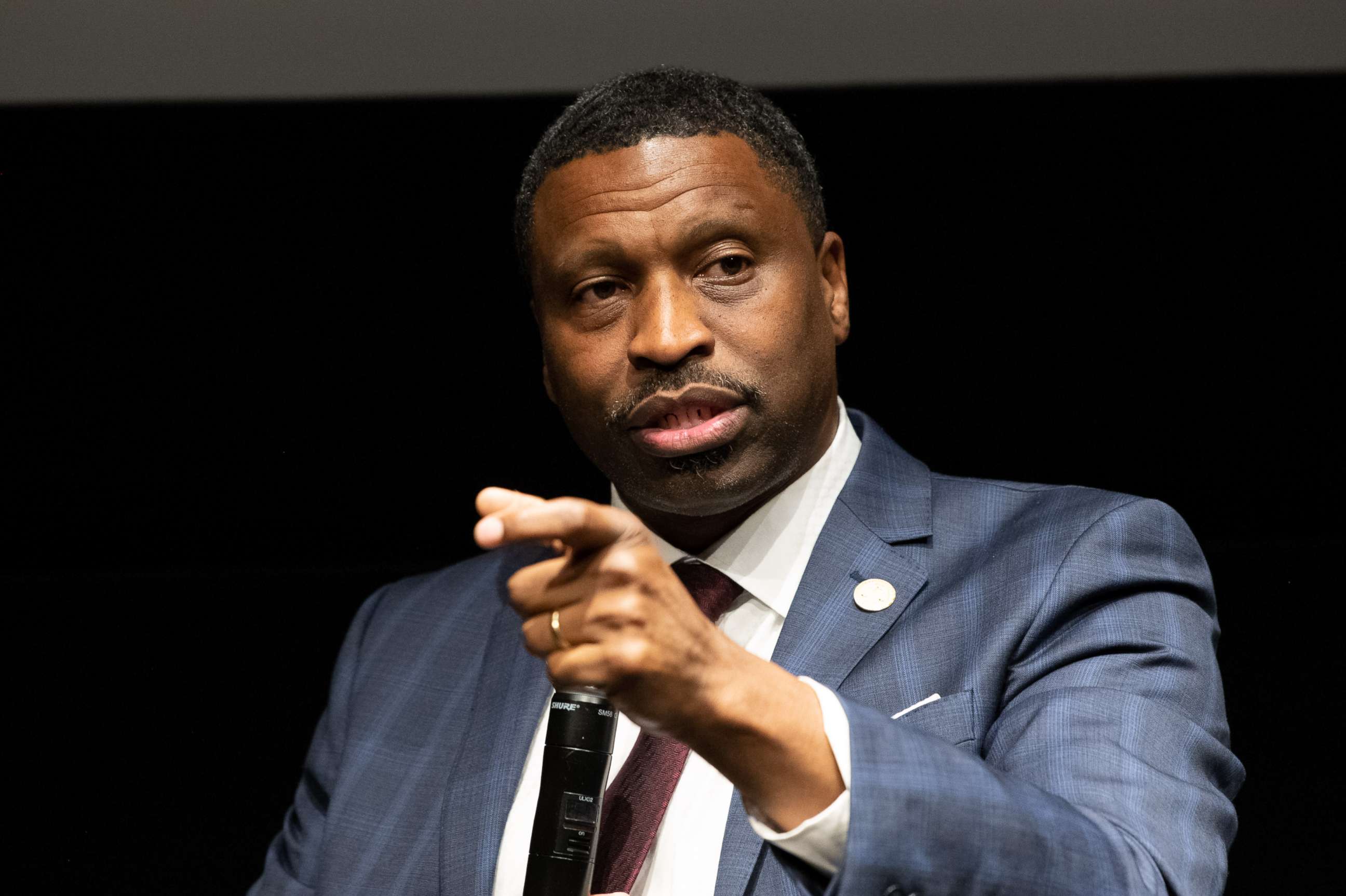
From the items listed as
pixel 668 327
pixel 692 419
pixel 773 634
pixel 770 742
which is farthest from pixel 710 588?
pixel 770 742

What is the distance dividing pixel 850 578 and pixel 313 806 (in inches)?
33.9

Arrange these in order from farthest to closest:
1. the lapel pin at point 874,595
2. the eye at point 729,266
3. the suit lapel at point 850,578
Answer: the eye at point 729,266 → the lapel pin at point 874,595 → the suit lapel at point 850,578

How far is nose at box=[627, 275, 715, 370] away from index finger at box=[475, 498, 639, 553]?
0.64 metres

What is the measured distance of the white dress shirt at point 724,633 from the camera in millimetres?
1547

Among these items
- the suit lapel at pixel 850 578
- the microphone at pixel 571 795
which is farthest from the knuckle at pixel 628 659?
the suit lapel at pixel 850 578

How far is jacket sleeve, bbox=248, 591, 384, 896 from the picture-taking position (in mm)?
1947

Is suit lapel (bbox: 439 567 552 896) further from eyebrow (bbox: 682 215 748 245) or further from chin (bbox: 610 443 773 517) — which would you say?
eyebrow (bbox: 682 215 748 245)


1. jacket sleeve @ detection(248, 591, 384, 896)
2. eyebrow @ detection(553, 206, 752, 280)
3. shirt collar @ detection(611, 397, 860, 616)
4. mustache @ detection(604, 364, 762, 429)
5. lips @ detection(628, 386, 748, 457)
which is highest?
eyebrow @ detection(553, 206, 752, 280)

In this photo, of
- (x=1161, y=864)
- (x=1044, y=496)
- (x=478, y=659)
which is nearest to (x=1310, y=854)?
(x=1044, y=496)

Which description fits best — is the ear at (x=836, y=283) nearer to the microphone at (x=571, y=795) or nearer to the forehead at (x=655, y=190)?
the forehead at (x=655, y=190)

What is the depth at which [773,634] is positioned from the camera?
5.60ft

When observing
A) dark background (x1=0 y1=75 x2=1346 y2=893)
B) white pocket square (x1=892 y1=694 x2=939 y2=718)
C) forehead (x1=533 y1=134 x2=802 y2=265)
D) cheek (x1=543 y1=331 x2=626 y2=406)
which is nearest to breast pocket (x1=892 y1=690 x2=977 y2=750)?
white pocket square (x1=892 y1=694 x2=939 y2=718)

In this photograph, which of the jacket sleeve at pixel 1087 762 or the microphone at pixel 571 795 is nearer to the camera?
the jacket sleeve at pixel 1087 762

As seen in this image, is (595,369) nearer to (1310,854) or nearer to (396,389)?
(396,389)
